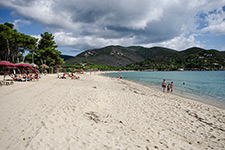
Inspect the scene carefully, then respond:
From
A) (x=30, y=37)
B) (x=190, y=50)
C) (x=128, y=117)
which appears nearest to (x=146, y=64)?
(x=190, y=50)

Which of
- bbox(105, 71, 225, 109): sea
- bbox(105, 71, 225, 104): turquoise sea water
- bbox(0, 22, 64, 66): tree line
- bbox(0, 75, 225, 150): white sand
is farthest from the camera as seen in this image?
bbox(0, 22, 64, 66): tree line

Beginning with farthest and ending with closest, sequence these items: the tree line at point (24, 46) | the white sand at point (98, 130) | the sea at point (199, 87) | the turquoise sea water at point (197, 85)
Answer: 1. the tree line at point (24, 46)
2. the turquoise sea water at point (197, 85)
3. the sea at point (199, 87)
4. the white sand at point (98, 130)

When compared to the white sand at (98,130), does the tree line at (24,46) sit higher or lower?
higher

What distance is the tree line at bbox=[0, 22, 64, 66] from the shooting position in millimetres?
28714

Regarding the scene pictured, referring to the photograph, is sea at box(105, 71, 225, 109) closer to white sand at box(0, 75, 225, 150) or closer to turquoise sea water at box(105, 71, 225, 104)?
turquoise sea water at box(105, 71, 225, 104)

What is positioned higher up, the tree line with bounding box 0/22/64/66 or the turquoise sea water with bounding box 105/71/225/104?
the tree line with bounding box 0/22/64/66

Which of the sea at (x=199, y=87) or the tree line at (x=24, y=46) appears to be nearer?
the sea at (x=199, y=87)

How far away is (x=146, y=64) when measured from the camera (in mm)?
157875

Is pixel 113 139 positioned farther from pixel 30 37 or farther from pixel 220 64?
pixel 220 64

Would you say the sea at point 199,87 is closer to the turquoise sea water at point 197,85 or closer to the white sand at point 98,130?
the turquoise sea water at point 197,85

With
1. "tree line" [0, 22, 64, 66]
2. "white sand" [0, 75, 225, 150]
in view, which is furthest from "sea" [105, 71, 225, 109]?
"tree line" [0, 22, 64, 66]

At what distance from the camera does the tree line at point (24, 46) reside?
1130 inches

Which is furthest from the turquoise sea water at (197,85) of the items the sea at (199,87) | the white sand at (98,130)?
the white sand at (98,130)

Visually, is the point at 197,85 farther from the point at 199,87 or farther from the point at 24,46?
the point at 24,46
